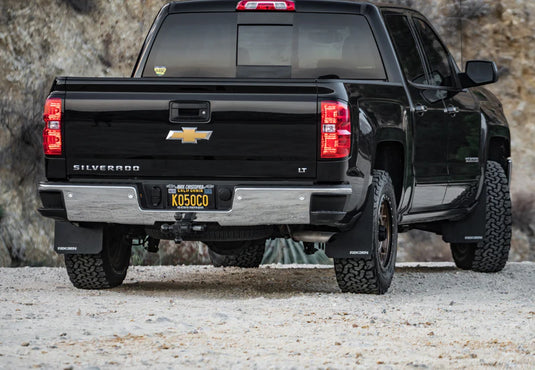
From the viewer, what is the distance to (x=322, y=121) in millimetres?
8133

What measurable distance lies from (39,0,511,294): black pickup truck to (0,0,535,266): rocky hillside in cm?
566

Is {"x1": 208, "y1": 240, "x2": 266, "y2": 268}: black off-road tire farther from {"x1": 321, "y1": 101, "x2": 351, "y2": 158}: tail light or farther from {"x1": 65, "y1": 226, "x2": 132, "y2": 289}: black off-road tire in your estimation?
{"x1": 321, "y1": 101, "x2": 351, "y2": 158}: tail light

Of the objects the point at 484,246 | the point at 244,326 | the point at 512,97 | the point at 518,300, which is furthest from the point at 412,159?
the point at 512,97

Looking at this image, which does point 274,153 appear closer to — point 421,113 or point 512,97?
point 421,113

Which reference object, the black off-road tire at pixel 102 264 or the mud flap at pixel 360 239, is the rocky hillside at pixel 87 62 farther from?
the mud flap at pixel 360 239

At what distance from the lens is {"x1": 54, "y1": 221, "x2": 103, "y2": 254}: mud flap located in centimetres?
883

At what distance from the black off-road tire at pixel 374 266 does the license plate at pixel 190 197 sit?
3.52ft

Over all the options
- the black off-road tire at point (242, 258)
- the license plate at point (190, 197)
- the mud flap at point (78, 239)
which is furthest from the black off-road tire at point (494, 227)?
the mud flap at point (78, 239)

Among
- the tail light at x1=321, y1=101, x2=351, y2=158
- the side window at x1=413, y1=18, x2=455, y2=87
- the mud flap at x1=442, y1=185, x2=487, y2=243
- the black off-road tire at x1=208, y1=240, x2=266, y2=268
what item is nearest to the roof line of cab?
the side window at x1=413, y1=18, x2=455, y2=87

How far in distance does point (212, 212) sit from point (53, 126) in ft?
3.85

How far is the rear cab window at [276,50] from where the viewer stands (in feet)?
30.8

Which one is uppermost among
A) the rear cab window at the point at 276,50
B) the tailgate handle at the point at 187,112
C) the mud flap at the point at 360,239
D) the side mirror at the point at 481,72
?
the rear cab window at the point at 276,50

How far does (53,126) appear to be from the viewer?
8.42 meters

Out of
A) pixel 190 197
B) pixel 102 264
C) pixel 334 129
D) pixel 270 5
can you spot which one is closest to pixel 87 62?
pixel 270 5
